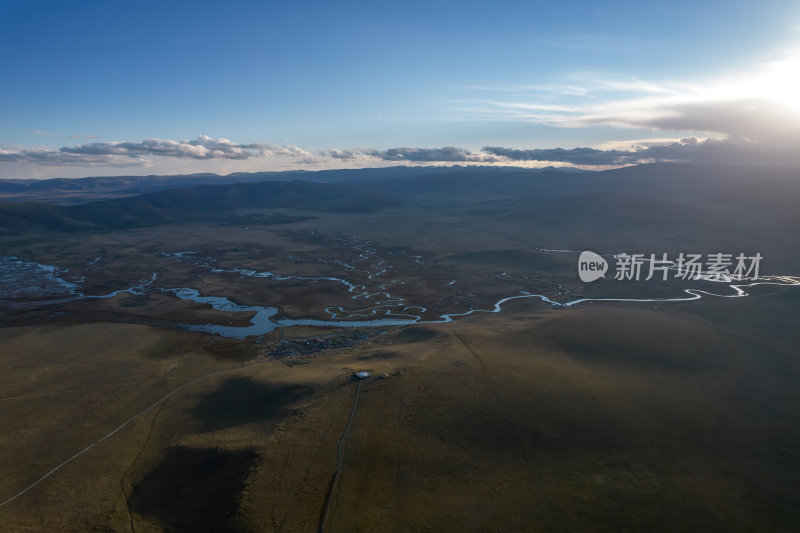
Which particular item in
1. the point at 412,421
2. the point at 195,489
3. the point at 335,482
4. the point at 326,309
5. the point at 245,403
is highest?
the point at 412,421

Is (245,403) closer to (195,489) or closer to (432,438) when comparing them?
(195,489)

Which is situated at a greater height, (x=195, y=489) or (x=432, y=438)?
(x=432, y=438)

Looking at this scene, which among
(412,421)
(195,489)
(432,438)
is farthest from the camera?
(412,421)

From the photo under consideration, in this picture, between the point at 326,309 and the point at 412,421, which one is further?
the point at 326,309

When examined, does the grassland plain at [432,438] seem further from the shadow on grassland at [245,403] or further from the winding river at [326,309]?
the winding river at [326,309]

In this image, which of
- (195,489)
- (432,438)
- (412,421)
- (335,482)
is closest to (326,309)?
(412,421)

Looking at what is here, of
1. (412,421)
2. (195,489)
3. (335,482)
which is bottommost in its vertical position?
(195,489)

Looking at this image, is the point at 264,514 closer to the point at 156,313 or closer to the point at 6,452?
the point at 6,452

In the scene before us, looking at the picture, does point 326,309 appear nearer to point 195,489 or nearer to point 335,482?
point 195,489

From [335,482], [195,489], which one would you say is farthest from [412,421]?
[195,489]

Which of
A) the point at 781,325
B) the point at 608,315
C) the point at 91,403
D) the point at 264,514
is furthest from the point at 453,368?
the point at 781,325

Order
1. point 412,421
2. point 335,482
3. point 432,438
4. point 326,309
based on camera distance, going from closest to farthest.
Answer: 1. point 335,482
2. point 432,438
3. point 412,421
4. point 326,309
